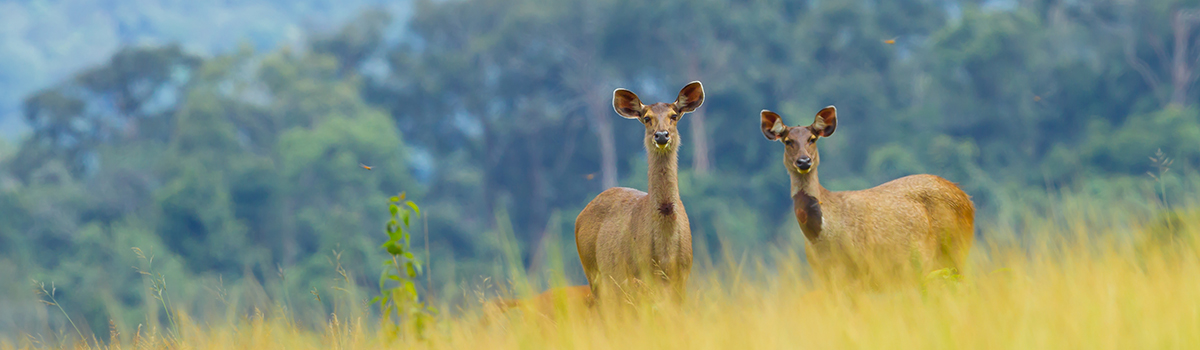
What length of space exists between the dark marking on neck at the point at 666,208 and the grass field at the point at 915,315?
0.37 metres

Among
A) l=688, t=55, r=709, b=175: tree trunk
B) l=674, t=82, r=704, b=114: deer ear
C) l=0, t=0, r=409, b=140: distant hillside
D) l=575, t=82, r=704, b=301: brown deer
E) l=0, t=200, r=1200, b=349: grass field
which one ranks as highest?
l=0, t=0, r=409, b=140: distant hillside

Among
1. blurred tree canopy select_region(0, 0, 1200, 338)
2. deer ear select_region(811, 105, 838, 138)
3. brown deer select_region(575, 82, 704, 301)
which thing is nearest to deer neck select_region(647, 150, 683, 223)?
brown deer select_region(575, 82, 704, 301)

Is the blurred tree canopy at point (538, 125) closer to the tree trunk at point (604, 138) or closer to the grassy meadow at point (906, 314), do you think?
the tree trunk at point (604, 138)

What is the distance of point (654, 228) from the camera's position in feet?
18.5

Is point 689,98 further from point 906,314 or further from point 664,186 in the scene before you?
point 906,314

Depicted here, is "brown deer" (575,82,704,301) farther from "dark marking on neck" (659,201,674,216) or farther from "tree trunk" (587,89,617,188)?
"tree trunk" (587,89,617,188)

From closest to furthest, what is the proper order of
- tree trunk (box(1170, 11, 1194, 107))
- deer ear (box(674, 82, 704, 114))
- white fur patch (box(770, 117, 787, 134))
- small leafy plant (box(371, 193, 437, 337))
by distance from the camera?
small leafy plant (box(371, 193, 437, 337))
white fur patch (box(770, 117, 787, 134))
deer ear (box(674, 82, 704, 114))
tree trunk (box(1170, 11, 1194, 107))

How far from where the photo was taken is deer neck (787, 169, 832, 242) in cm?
557

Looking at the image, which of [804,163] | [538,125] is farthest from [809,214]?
[538,125]

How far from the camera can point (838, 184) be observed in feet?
110

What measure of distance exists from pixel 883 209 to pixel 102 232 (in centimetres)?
3604

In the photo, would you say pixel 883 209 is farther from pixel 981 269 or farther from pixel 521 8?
pixel 521 8

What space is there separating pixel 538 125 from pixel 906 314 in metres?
38.9

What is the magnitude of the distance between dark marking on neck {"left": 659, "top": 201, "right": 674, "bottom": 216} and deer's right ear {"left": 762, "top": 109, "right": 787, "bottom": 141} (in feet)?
1.92
